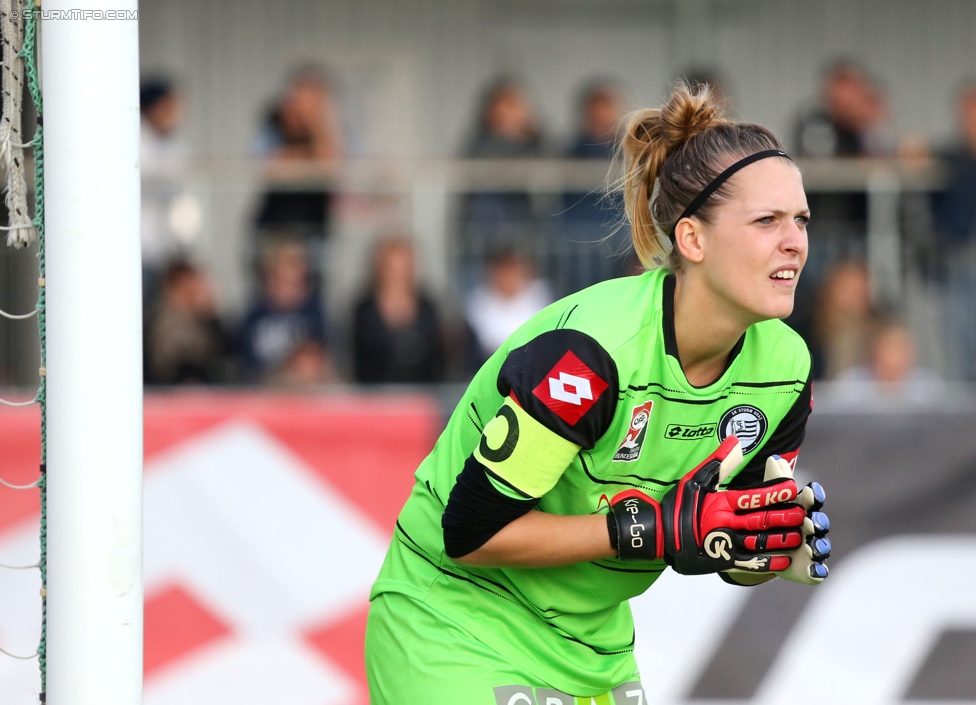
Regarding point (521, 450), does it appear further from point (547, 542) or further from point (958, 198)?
point (958, 198)

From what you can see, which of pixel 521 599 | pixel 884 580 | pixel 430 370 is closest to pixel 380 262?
pixel 430 370

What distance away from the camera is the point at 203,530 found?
5.14 m

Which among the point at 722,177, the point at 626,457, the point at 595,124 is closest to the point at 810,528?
the point at 626,457

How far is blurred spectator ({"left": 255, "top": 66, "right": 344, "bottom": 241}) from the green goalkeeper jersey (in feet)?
15.4

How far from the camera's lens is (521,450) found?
8.50 feet

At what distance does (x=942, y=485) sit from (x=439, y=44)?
6.99 m

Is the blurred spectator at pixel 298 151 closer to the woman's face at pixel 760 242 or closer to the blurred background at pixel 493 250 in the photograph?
the blurred background at pixel 493 250

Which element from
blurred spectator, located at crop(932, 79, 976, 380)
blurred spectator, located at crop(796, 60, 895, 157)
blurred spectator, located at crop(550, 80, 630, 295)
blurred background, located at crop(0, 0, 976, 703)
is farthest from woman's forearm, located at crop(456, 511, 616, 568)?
blurred spectator, located at crop(796, 60, 895, 157)

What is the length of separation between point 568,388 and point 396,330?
4.29 metres

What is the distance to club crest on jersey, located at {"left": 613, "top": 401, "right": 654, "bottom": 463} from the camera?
2725 millimetres

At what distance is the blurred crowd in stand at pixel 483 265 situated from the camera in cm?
685

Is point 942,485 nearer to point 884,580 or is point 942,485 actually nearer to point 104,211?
point 884,580

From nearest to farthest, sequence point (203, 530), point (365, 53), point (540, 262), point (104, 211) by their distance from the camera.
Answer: point (104, 211) → point (203, 530) → point (540, 262) → point (365, 53)

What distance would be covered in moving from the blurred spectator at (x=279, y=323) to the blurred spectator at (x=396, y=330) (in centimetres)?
28
